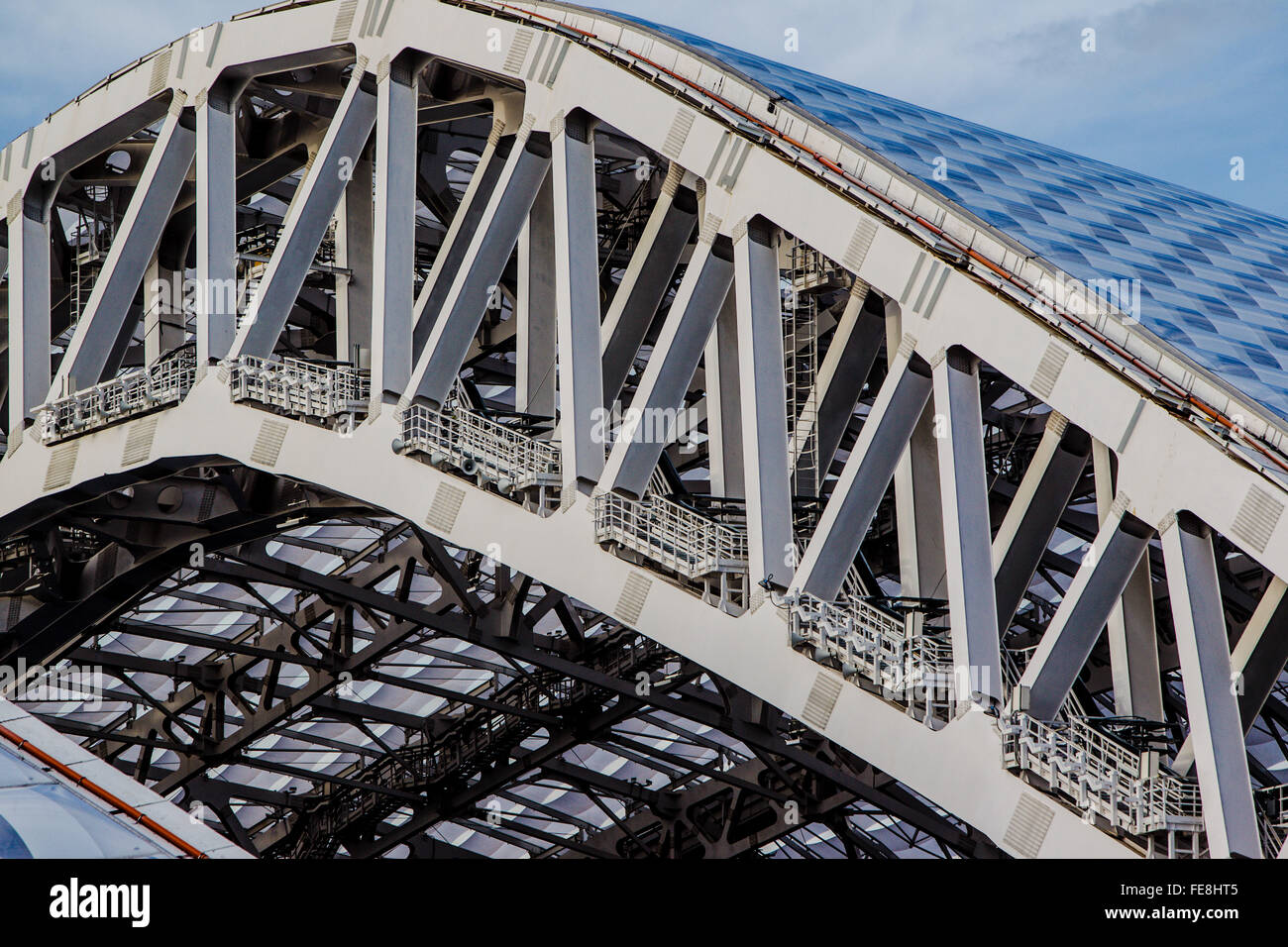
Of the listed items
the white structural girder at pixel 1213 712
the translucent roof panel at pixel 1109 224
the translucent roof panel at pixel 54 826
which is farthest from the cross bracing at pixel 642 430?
the translucent roof panel at pixel 54 826

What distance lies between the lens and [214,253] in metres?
29.3

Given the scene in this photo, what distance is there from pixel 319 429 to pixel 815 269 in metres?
8.58

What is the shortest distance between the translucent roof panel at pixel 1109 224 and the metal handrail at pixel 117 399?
10.5 meters

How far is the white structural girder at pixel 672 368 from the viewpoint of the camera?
882 inches

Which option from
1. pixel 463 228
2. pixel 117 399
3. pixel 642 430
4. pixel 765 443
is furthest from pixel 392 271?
pixel 117 399

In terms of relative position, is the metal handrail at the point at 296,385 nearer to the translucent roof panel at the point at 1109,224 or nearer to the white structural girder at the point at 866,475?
the translucent roof panel at the point at 1109,224

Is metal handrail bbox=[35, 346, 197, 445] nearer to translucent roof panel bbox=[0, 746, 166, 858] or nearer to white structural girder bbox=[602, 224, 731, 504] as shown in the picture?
white structural girder bbox=[602, 224, 731, 504]

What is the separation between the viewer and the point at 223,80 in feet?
102

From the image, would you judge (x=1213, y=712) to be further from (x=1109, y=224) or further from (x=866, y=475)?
(x=1109, y=224)

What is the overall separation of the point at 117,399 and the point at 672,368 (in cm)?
1437

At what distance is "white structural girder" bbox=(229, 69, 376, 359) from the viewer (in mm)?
27875

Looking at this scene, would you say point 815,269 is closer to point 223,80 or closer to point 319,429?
point 319,429

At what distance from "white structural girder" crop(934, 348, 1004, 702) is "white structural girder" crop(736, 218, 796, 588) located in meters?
2.30
